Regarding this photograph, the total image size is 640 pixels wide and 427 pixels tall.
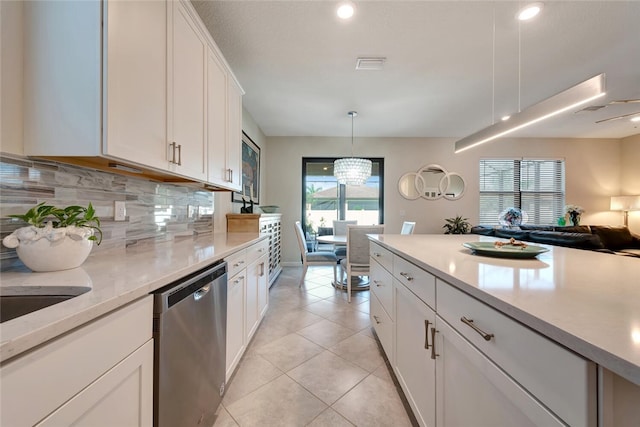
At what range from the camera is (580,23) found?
1.98 m

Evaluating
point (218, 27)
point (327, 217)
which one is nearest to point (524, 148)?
point (327, 217)

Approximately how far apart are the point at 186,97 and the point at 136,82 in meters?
0.44

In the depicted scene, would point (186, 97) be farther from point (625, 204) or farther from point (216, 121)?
point (625, 204)

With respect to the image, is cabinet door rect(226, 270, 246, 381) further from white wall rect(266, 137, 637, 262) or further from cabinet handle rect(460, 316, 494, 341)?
white wall rect(266, 137, 637, 262)

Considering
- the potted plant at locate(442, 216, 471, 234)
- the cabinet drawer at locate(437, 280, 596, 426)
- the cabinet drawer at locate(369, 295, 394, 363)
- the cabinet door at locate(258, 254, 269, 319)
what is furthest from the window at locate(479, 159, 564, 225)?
the cabinet drawer at locate(437, 280, 596, 426)

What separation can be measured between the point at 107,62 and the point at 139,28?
0.99 feet

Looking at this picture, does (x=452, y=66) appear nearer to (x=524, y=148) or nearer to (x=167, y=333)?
Result: (x=167, y=333)

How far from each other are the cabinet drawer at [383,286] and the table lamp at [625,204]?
5594 mm

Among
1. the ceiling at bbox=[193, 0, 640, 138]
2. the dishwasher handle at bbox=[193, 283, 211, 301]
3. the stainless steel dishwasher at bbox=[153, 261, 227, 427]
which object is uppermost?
the ceiling at bbox=[193, 0, 640, 138]

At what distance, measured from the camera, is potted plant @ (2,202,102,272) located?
861 mm

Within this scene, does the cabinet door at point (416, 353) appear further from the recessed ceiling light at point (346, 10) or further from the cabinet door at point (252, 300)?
the recessed ceiling light at point (346, 10)

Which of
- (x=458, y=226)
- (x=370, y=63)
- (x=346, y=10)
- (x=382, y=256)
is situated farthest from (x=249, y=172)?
(x=458, y=226)

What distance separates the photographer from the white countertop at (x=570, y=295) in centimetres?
→ 44

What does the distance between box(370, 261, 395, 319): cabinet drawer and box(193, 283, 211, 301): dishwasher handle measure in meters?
1.12
